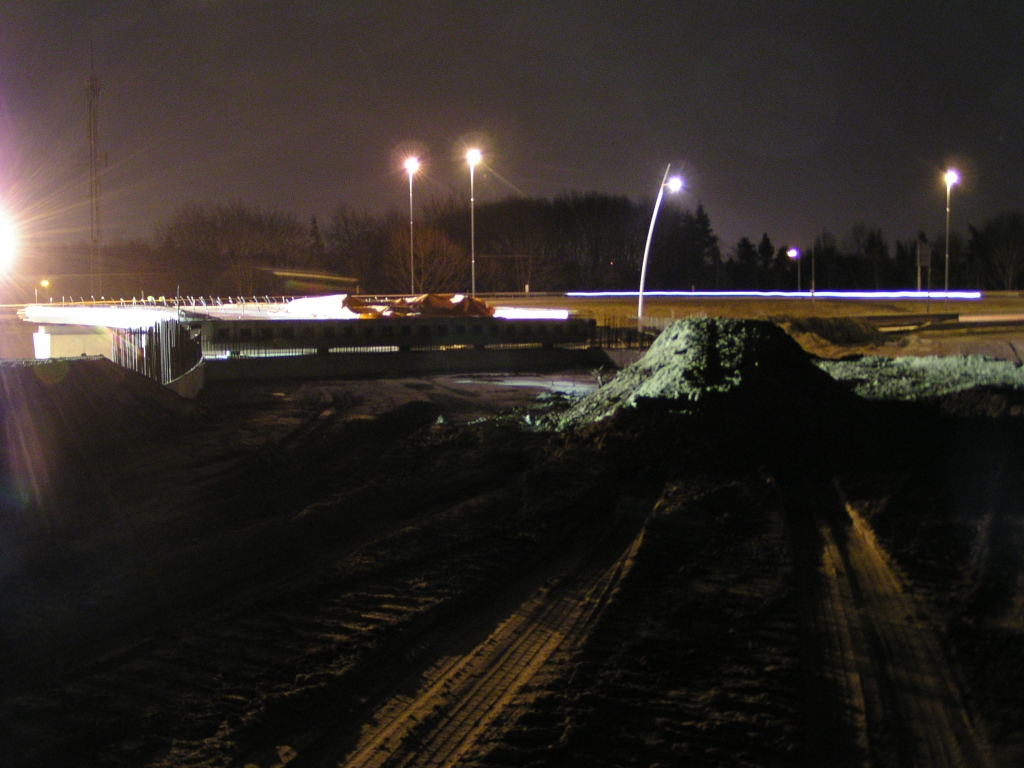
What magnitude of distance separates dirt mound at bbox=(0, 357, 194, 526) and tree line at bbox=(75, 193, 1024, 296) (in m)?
55.0

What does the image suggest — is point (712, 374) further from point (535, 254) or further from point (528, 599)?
point (535, 254)


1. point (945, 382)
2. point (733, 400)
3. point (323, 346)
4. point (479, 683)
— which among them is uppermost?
point (323, 346)

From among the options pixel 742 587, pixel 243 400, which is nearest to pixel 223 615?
pixel 742 587

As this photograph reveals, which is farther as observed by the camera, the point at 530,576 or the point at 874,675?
the point at 530,576

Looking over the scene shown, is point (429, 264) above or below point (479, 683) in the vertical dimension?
above

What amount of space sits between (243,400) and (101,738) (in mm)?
15851

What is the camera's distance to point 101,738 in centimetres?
470

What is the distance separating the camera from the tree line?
269 ft

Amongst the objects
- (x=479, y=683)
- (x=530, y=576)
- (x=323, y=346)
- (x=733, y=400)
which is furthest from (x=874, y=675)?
(x=323, y=346)

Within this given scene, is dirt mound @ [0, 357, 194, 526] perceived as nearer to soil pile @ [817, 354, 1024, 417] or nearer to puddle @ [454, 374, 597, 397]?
puddle @ [454, 374, 597, 397]

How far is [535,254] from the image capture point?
94.9 m

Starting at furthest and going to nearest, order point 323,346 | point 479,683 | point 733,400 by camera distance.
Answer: point 323,346 → point 733,400 → point 479,683

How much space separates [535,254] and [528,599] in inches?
3513

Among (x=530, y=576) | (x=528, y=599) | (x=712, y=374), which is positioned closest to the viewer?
(x=528, y=599)
